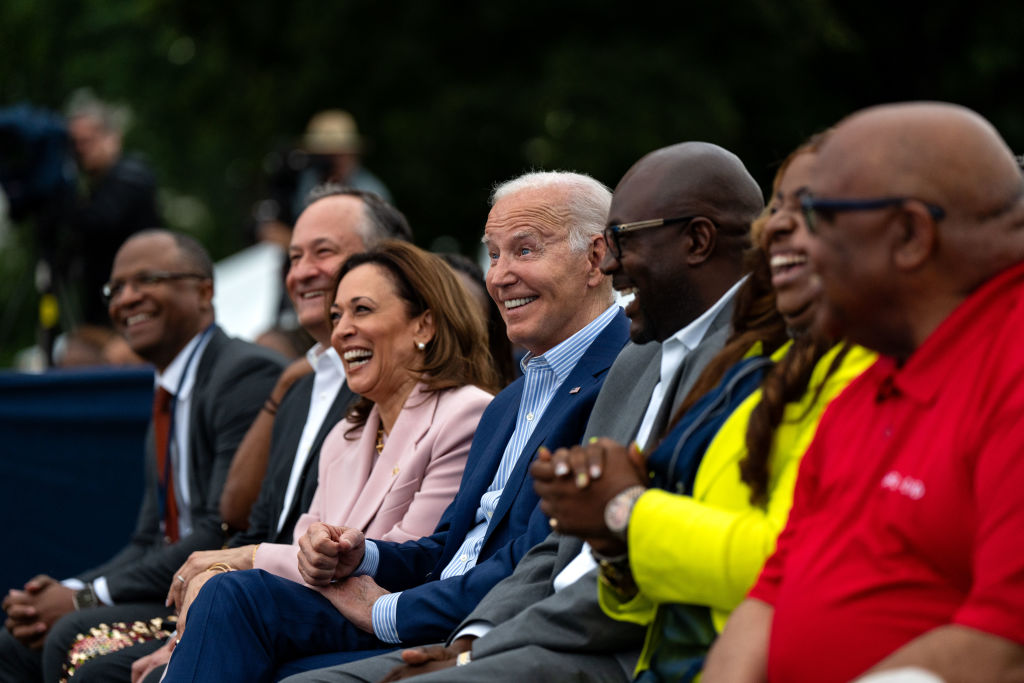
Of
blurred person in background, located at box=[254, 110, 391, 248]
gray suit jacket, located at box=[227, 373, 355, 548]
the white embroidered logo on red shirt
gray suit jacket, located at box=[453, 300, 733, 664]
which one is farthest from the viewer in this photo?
blurred person in background, located at box=[254, 110, 391, 248]

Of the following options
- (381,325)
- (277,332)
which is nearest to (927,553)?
(381,325)

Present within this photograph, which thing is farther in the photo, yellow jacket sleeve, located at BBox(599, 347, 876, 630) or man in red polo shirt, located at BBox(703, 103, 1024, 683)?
yellow jacket sleeve, located at BBox(599, 347, 876, 630)

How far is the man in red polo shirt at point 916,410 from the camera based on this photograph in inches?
86.7

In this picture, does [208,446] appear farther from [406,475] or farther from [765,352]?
[765,352]

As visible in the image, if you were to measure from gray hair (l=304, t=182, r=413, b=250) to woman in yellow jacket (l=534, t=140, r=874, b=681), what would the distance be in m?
3.11

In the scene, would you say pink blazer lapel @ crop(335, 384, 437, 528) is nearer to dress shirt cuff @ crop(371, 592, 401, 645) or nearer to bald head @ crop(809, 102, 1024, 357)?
dress shirt cuff @ crop(371, 592, 401, 645)

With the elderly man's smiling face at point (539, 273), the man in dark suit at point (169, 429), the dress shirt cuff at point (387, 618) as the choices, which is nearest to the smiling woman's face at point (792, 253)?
the elderly man's smiling face at point (539, 273)

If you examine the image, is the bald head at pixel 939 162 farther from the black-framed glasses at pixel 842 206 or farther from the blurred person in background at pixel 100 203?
the blurred person in background at pixel 100 203

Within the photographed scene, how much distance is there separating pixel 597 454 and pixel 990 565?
3.26ft

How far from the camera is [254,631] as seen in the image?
161 inches

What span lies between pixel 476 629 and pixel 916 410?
1.51 metres

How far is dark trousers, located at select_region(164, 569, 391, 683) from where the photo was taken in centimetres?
403

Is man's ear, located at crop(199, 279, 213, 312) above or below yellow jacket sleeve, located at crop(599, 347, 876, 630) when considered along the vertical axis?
above

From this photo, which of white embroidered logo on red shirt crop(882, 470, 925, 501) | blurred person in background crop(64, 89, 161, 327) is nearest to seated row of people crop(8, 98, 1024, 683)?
white embroidered logo on red shirt crop(882, 470, 925, 501)
